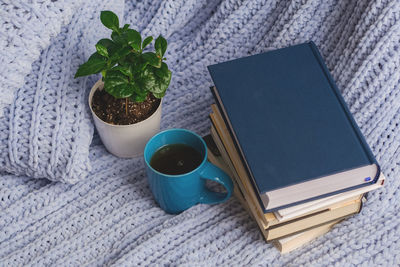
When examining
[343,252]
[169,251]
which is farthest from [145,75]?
[343,252]

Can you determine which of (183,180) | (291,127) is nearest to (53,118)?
(183,180)

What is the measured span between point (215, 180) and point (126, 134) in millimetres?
174

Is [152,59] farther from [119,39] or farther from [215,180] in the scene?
[215,180]

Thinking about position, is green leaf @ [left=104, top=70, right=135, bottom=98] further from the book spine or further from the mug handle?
the book spine

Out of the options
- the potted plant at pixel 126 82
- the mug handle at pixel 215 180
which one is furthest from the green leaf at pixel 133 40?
the mug handle at pixel 215 180

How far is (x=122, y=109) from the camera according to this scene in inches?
33.0

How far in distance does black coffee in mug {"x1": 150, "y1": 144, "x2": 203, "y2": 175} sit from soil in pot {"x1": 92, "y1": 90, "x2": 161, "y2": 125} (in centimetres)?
7

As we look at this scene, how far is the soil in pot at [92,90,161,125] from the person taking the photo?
836mm

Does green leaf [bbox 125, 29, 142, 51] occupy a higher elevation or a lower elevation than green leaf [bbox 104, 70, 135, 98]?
higher

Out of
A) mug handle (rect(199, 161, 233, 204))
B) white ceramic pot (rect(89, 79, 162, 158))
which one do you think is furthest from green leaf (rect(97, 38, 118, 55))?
mug handle (rect(199, 161, 233, 204))

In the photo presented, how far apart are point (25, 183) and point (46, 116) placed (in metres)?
0.14

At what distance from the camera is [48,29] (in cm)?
76

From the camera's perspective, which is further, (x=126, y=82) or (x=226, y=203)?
(x=226, y=203)

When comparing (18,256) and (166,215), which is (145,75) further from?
(18,256)
